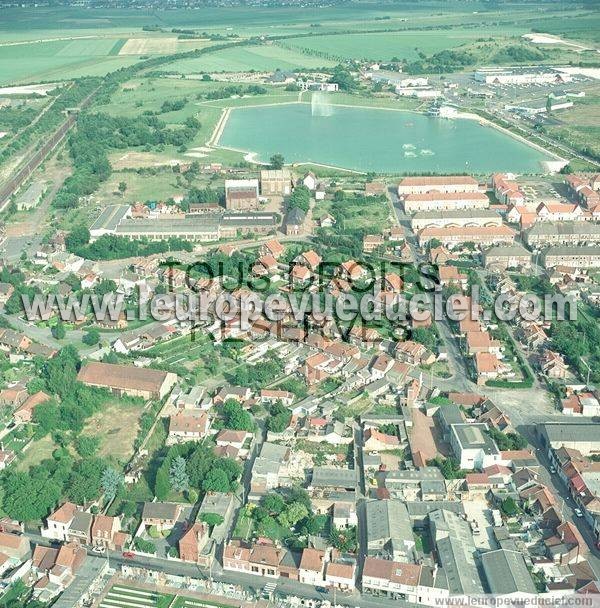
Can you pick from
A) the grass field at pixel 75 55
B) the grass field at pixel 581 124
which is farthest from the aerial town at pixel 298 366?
the grass field at pixel 75 55

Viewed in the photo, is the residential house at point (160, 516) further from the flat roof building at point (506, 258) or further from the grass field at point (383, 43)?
the grass field at point (383, 43)

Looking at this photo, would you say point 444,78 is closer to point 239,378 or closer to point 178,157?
point 178,157

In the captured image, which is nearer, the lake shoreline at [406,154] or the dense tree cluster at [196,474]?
the dense tree cluster at [196,474]

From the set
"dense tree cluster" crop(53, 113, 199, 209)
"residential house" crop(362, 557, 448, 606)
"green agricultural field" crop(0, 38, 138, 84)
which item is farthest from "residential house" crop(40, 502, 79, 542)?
"green agricultural field" crop(0, 38, 138, 84)

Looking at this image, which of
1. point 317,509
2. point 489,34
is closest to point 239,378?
point 317,509

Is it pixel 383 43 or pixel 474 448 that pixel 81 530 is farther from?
pixel 383 43

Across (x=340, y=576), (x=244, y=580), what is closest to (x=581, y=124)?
(x=340, y=576)

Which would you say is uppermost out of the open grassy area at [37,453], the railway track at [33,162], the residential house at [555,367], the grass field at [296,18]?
the open grassy area at [37,453]
